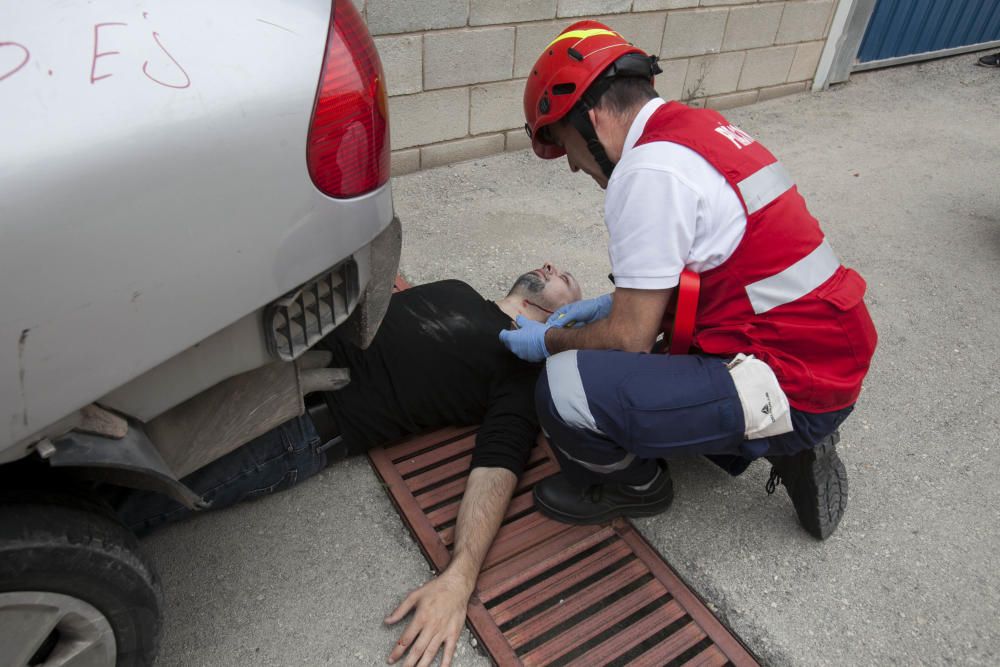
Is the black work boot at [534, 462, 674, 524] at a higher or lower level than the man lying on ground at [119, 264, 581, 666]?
lower

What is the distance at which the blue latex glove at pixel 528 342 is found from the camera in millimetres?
2059

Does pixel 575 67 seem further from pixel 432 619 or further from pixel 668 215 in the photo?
pixel 432 619

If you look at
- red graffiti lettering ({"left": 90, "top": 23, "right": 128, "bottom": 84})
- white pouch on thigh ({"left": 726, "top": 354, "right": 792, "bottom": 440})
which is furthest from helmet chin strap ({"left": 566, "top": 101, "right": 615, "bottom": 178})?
red graffiti lettering ({"left": 90, "top": 23, "right": 128, "bottom": 84})

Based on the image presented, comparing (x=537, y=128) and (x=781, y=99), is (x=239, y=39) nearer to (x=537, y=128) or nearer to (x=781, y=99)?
(x=537, y=128)

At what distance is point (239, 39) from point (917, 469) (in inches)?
89.4

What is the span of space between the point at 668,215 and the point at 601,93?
0.41 metres

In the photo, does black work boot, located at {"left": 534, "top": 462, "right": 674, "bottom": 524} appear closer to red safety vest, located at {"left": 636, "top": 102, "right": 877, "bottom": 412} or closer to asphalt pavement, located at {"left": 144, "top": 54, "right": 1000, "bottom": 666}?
asphalt pavement, located at {"left": 144, "top": 54, "right": 1000, "bottom": 666}

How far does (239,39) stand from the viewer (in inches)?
40.9

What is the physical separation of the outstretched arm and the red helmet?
972mm

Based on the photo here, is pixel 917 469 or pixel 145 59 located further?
pixel 917 469

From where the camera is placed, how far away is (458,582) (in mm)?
1686

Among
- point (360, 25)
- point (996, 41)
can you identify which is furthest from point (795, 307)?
point (996, 41)

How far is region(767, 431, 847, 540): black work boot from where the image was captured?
1.86m

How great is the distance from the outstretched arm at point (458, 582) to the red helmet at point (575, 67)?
0.97 meters
